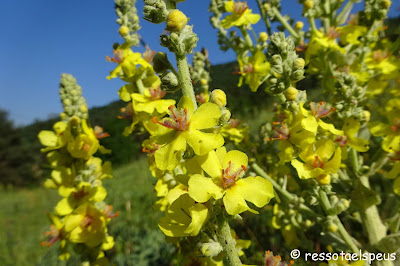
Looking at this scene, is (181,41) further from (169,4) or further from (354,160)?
(354,160)

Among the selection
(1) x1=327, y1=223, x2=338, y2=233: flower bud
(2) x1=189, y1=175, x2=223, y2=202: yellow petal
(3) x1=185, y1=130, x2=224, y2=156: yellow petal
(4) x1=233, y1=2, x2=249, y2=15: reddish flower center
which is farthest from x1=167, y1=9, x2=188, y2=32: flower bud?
(4) x1=233, y1=2, x2=249, y2=15: reddish flower center

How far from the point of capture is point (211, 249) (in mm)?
1025

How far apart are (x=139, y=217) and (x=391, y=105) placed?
15.6ft

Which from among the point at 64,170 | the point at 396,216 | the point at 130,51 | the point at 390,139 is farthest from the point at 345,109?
the point at 64,170

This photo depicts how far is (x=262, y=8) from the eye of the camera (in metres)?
2.41

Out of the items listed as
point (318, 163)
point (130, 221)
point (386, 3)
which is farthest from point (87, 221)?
point (130, 221)

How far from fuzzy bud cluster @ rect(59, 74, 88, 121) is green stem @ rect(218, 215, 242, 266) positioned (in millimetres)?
1364

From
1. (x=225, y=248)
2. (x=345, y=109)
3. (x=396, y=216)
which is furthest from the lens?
(x=396, y=216)

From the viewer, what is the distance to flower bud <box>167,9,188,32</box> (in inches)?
39.4

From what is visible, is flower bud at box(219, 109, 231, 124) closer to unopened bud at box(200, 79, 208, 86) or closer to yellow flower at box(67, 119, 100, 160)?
yellow flower at box(67, 119, 100, 160)

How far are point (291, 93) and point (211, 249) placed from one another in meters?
0.85

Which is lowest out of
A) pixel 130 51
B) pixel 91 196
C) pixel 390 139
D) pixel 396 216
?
pixel 396 216

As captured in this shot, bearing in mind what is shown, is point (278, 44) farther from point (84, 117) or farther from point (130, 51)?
point (84, 117)

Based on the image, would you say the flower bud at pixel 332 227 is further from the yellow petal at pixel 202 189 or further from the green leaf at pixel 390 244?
the yellow petal at pixel 202 189
